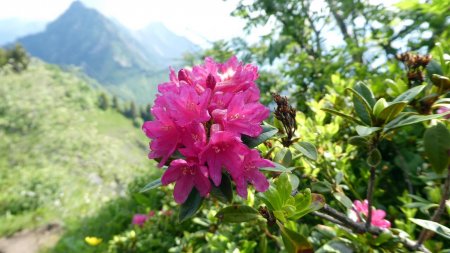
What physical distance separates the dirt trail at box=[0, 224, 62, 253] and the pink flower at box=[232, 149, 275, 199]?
6981 millimetres

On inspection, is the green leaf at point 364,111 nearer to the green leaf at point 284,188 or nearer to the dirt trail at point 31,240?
the green leaf at point 284,188

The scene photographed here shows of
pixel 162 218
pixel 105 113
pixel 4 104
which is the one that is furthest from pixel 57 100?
pixel 162 218

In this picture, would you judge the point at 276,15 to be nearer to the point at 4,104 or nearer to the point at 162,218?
the point at 162,218

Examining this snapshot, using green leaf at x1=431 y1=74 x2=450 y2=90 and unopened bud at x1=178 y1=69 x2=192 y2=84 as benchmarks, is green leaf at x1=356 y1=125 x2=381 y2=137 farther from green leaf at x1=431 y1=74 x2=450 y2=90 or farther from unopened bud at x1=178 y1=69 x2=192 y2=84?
unopened bud at x1=178 y1=69 x2=192 y2=84

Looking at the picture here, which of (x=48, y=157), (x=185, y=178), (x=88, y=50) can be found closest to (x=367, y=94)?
(x=185, y=178)

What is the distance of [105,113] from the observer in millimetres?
60156

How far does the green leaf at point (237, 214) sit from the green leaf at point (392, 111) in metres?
0.48

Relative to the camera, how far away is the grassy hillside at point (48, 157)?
9.27m

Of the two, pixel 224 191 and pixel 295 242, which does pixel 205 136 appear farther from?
pixel 295 242

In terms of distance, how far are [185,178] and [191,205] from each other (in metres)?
0.08

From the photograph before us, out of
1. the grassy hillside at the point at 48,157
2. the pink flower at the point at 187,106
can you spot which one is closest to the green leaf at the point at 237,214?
the pink flower at the point at 187,106

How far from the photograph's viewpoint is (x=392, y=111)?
98 centimetres

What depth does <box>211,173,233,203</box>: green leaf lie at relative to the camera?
89 centimetres

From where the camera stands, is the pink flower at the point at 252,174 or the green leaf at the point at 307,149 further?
the green leaf at the point at 307,149
